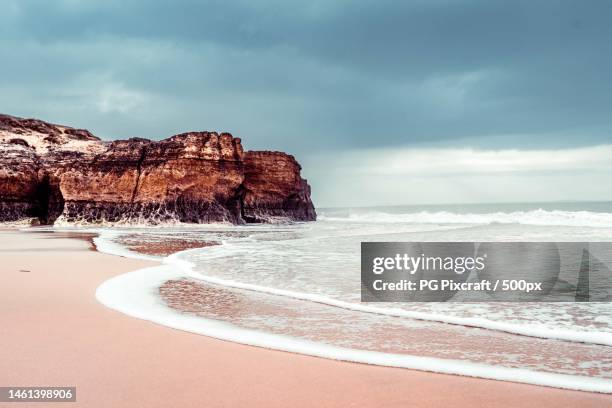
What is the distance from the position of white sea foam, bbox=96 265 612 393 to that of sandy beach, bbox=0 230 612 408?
120 millimetres

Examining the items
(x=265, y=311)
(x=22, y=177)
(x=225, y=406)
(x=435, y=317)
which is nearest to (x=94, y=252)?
(x=265, y=311)

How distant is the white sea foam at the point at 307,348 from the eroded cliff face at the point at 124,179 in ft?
98.8

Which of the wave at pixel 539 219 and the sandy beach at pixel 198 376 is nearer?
the sandy beach at pixel 198 376

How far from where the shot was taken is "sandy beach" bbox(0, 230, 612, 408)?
331 cm

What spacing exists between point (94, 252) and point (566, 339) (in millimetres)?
12839

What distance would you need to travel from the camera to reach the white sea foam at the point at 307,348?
372 cm

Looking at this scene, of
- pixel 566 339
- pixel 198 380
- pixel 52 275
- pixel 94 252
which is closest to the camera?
pixel 198 380

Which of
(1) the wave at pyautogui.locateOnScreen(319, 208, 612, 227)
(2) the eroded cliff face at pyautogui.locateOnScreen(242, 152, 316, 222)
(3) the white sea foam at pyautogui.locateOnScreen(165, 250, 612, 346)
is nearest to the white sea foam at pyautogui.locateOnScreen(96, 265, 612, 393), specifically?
(3) the white sea foam at pyautogui.locateOnScreen(165, 250, 612, 346)

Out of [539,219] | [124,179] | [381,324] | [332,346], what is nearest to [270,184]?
[124,179]

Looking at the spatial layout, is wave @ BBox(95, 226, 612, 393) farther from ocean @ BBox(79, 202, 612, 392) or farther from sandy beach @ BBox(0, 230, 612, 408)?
sandy beach @ BBox(0, 230, 612, 408)

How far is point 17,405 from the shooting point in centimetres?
315

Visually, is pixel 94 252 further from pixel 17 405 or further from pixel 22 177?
pixel 22 177

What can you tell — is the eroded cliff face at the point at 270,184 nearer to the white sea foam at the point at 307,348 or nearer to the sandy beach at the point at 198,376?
the white sea foam at the point at 307,348

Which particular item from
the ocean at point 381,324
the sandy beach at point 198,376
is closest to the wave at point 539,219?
the ocean at point 381,324
